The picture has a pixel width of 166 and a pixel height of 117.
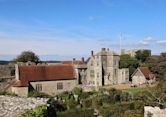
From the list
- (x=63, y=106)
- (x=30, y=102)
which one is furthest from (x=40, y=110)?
(x=63, y=106)

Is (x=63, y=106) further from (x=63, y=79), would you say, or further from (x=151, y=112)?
(x=151, y=112)

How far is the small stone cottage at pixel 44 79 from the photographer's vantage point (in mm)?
37156

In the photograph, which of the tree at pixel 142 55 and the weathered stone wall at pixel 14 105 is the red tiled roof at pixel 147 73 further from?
the weathered stone wall at pixel 14 105

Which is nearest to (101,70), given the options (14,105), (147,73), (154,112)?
(147,73)

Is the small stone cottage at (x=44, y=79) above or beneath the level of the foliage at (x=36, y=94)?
above

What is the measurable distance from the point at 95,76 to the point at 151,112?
31.0 meters

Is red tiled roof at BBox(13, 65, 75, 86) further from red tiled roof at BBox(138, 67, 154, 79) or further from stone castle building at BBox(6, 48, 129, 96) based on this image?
red tiled roof at BBox(138, 67, 154, 79)

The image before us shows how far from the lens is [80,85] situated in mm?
42062

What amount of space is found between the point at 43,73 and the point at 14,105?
97.3 feet

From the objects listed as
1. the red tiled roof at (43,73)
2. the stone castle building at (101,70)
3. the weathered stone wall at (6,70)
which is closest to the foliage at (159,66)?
the stone castle building at (101,70)

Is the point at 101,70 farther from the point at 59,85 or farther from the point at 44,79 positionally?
the point at 44,79

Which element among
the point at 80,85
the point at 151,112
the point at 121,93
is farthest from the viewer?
the point at 80,85

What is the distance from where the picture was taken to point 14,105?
10.1 metres

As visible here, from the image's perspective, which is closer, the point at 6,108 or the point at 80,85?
the point at 6,108
